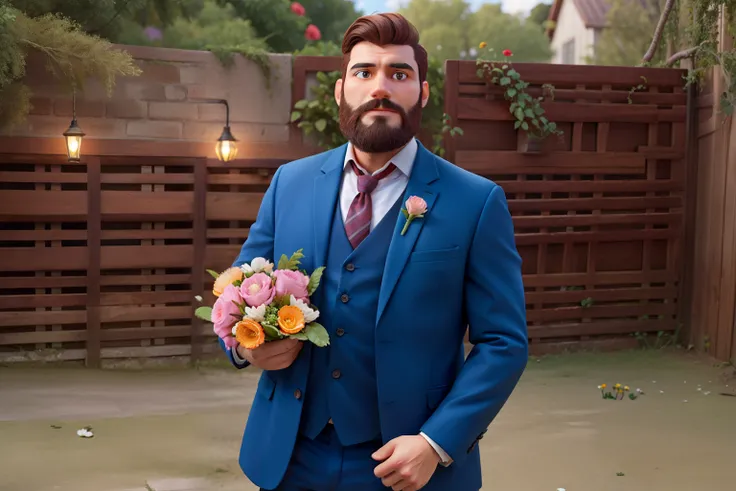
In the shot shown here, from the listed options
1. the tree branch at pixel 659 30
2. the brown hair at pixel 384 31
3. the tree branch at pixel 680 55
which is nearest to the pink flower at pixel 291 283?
the brown hair at pixel 384 31

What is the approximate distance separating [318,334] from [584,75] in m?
6.43

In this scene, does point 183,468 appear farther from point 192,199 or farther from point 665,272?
point 665,272

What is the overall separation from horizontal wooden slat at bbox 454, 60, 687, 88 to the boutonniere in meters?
5.71

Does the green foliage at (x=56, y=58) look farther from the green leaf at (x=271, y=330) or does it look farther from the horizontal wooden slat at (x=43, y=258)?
the green leaf at (x=271, y=330)

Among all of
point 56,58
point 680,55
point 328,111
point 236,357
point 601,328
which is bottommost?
point 601,328

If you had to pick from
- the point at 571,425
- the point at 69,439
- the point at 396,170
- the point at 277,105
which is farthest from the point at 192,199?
the point at 396,170

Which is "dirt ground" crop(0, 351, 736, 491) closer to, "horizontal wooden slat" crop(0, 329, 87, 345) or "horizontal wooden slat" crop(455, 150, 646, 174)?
"horizontal wooden slat" crop(0, 329, 87, 345)

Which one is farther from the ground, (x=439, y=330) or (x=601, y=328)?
(x=439, y=330)

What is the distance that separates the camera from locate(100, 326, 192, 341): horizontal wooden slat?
720cm

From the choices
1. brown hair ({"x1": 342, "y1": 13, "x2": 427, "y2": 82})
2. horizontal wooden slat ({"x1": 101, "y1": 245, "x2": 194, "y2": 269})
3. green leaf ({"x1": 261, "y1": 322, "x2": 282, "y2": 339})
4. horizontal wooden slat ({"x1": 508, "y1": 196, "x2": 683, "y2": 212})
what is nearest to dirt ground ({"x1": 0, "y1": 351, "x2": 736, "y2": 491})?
horizontal wooden slat ({"x1": 101, "y1": 245, "x2": 194, "y2": 269})

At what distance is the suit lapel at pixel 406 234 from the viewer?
196cm

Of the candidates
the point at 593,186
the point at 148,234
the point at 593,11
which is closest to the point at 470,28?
the point at 593,11

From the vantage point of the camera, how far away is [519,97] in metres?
7.53

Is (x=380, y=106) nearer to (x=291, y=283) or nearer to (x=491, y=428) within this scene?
(x=291, y=283)
